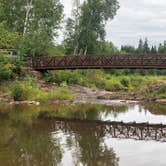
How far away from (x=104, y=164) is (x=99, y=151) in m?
3.05

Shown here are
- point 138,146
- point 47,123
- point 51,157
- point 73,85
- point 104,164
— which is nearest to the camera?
point 104,164

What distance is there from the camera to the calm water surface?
22062mm

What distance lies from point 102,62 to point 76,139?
31.7m

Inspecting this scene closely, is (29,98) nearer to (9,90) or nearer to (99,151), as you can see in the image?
(9,90)

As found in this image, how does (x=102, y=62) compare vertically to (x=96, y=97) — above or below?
above

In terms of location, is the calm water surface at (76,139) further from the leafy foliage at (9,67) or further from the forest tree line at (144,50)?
the forest tree line at (144,50)

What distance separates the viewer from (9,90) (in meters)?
54.2

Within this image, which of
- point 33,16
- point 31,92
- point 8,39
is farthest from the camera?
point 33,16

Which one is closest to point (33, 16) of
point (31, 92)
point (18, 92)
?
point (31, 92)

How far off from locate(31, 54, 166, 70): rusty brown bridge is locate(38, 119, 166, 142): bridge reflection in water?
1978 cm

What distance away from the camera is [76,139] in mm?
27844

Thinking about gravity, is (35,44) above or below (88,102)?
above

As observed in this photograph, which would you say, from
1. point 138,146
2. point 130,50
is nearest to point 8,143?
point 138,146

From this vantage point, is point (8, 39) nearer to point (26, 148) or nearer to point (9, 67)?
point (9, 67)
